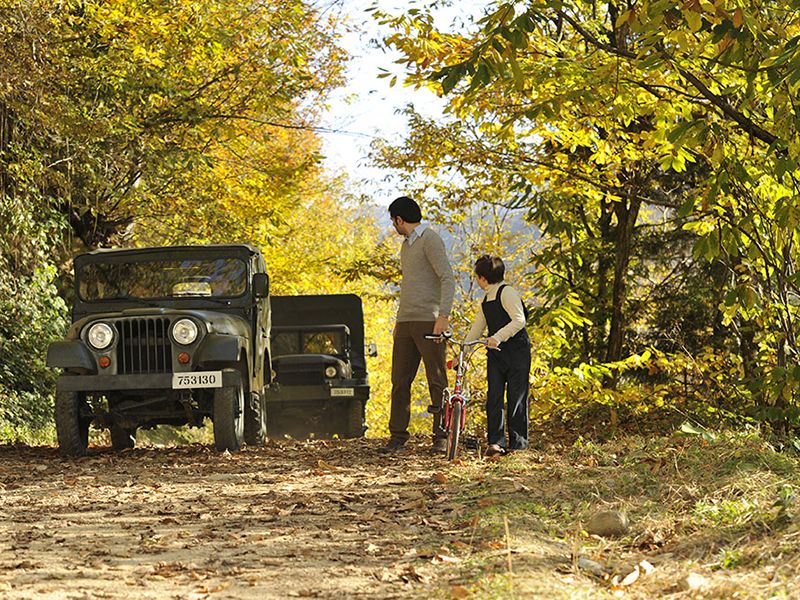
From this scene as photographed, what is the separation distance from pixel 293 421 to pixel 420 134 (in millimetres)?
4695

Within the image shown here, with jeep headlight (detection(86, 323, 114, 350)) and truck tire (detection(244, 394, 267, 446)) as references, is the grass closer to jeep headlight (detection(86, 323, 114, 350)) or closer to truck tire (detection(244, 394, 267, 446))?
truck tire (detection(244, 394, 267, 446))

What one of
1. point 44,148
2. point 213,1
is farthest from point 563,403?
point 44,148

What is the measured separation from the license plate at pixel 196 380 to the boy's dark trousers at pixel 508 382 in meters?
2.52

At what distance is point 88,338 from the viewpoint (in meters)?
10.0

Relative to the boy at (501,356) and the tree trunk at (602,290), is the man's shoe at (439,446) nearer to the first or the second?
the boy at (501,356)

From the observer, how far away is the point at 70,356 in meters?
9.85

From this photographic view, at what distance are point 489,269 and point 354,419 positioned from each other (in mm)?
7746

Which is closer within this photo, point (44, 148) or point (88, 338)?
point (88, 338)

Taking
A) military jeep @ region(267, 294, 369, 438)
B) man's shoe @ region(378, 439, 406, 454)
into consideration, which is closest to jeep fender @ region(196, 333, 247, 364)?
man's shoe @ region(378, 439, 406, 454)

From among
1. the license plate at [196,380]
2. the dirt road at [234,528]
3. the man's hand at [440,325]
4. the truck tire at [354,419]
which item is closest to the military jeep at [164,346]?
the license plate at [196,380]

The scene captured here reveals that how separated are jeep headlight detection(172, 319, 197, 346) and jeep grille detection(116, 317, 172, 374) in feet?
0.35

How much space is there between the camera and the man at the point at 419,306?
30.1 feet

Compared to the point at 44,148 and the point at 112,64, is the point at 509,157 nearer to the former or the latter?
the point at 112,64

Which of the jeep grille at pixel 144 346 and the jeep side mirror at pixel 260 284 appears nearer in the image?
the jeep grille at pixel 144 346
